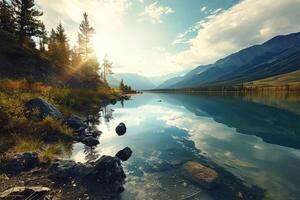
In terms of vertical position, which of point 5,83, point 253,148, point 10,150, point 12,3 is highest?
point 12,3

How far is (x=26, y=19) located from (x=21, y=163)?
42.1 m

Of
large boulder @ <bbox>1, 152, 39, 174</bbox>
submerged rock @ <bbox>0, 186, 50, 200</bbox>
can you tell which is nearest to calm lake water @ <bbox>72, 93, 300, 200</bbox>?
large boulder @ <bbox>1, 152, 39, 174</bbox>

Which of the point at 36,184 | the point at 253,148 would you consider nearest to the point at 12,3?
the point at 36,184

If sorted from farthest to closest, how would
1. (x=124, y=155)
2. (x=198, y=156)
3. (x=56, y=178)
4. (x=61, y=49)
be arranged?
(x=61, y=49)
(x=198, y=156)
(x=124, y=155)
(x=56, y=178)

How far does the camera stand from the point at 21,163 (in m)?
10.9

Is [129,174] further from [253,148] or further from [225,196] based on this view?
[253,148]

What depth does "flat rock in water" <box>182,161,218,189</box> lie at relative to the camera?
11.1 m

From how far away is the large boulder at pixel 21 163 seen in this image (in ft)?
34.3

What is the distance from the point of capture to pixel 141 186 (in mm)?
10625

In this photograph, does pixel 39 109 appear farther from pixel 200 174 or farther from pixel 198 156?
pixel 200 174

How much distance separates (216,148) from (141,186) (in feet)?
33.5

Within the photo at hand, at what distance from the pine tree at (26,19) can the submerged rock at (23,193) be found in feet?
147

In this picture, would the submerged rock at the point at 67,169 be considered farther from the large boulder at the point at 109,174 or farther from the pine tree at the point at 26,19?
the pine tree at the point at 26,19

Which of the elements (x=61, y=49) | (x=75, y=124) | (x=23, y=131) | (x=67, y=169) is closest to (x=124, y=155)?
(x=67, y=169)
